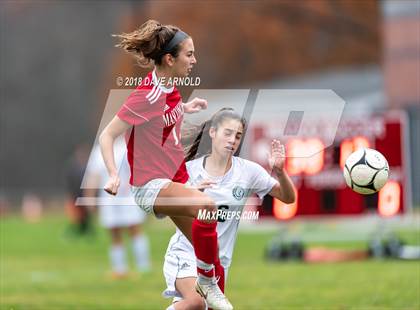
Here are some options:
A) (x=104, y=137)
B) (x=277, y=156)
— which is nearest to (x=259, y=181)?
Result: (x=277, y=156)

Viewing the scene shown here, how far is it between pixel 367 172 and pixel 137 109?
168 centimetres

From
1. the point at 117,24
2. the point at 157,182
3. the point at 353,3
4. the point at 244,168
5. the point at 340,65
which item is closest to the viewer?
the point at 157,182

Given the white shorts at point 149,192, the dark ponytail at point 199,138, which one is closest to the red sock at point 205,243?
the white shorts at point 149,192

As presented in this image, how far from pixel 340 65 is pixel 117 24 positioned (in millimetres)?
11913

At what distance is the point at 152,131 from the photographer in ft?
20.4

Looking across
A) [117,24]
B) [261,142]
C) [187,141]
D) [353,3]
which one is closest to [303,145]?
[261,142]

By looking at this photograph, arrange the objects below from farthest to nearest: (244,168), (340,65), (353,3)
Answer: (340,65), (353,3), (244,168)

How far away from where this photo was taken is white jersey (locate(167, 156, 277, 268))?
254 inches

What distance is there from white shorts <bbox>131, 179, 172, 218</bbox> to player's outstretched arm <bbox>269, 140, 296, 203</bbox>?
0.69 meters

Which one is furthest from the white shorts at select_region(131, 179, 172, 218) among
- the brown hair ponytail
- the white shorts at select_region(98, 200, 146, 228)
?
the white shorts at select_region(98, 200, 146, 228)

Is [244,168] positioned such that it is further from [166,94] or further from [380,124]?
[380,124]

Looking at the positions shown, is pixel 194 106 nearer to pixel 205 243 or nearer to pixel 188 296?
pixel 205 243

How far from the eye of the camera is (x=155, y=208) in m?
6.09

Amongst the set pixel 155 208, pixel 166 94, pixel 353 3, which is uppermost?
pixel 166 94
